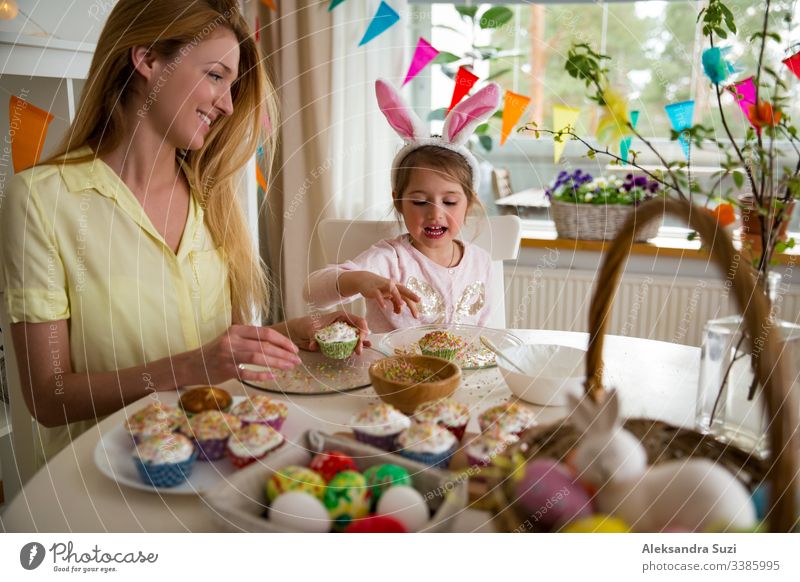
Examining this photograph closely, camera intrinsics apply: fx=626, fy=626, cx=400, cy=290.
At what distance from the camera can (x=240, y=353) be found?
541mm

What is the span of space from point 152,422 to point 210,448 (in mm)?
50

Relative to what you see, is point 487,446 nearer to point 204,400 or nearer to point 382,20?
point 204,400

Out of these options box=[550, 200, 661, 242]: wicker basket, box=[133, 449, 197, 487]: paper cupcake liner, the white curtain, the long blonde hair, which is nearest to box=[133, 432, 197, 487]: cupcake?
box=[133, 449, 197, 487]: paper cupcake liner

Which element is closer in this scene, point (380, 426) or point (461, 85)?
point (380, 426)

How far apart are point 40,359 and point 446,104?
2.05ft

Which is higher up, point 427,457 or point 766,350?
point 766,350

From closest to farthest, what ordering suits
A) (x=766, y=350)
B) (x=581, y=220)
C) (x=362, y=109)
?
(x=766, y=350), (x=362, y=109), (x=581, y=220)

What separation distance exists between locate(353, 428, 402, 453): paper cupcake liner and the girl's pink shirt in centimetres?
34

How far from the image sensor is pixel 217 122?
25.4 inches

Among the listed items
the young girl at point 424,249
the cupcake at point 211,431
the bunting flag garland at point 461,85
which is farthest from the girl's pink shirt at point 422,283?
the cupcake at point 211,431

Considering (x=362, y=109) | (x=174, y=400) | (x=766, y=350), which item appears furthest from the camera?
(x=362, y=109)

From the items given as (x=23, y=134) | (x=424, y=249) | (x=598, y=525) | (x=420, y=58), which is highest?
(x=420, y=58)

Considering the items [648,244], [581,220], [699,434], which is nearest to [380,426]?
[699,434]

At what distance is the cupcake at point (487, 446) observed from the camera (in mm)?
433
